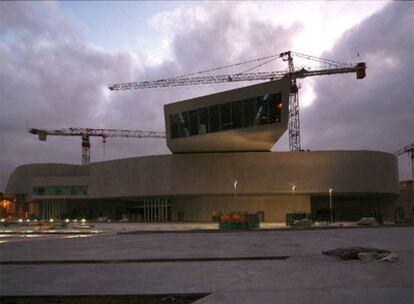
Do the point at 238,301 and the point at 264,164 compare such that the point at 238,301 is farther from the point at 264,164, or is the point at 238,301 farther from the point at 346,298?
the point at 264,164

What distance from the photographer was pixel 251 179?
7206 cm

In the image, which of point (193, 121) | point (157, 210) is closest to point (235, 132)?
point (193, 121)

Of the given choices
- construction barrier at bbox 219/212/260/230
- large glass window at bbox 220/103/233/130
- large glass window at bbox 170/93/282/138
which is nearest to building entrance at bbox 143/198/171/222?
large glass window at bbox 170/93/282/138

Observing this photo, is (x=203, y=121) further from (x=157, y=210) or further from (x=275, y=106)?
(x=157, y=210)

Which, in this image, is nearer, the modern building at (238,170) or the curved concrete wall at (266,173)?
the modern building at (238,170)

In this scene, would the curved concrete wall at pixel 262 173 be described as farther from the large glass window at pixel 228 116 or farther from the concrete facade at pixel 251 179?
the large glass window at pixel 228 116

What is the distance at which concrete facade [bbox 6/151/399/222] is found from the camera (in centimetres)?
7219

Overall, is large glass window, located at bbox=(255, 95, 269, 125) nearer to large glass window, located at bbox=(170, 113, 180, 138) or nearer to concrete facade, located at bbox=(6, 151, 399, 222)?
concrete facade, located at bbox=(6, 151, 399, 222)

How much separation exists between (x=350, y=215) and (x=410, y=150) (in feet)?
301

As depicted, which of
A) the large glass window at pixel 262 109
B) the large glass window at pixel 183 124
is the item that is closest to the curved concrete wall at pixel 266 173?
the large glass window at pixel 183 124

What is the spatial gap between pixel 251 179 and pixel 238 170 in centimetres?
236

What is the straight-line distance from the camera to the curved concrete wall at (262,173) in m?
72.1

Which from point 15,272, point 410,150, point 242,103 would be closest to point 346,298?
point 15,272

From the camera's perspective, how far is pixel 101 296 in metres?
11.0
